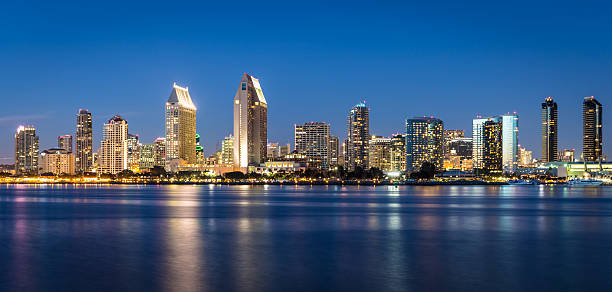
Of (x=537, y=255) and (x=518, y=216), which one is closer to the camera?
(x=537, y=255)

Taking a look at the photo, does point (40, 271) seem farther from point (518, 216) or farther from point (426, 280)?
point (518, 216)

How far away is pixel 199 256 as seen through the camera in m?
33.4

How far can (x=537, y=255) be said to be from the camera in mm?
34281

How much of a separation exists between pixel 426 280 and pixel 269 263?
841 cm

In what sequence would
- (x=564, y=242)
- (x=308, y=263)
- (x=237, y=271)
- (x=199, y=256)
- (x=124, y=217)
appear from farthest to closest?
(x=124, y=217), (x=564, y=242), (x=199, y=256), (x=308, y=263), (x=237, y=271)

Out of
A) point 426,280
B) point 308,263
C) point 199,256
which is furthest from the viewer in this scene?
point 199,256

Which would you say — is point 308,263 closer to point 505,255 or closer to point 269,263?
point 269,263

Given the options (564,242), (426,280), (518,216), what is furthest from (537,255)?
(518,216)

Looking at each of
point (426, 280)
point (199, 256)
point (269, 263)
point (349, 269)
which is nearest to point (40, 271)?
point (199, 256)

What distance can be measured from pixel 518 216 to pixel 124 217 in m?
39.4

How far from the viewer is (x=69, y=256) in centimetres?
3350

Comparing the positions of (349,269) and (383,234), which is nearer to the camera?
(349,269)

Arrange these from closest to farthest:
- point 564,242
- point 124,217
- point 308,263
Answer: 1. point 308,263
2. point 564,242
3. point 124,217

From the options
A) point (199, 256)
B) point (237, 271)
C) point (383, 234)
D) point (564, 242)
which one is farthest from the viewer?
point (383, 234)
